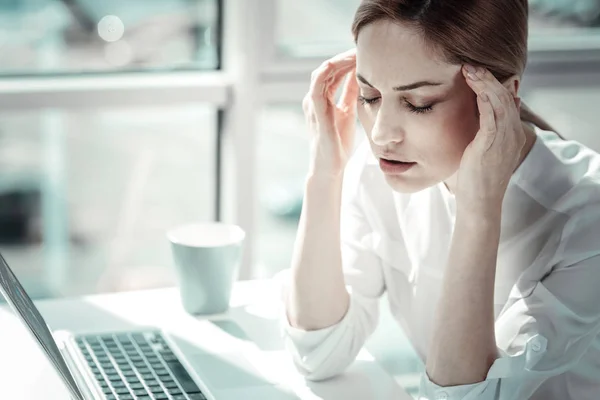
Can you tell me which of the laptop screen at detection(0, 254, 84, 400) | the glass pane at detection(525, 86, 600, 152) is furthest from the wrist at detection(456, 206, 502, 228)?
the glass pane at detection(525, 86, 600, 152)

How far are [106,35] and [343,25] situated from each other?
57 centimetres

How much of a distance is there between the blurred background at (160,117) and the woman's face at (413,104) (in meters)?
0.97

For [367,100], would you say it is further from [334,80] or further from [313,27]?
[313,27]

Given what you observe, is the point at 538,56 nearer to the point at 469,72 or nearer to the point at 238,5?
the point at 238,5

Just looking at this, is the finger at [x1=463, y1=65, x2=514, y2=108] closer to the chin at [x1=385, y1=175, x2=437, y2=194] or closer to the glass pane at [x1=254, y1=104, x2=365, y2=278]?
the chin at [x1=385, y1=175, x2=437, y2=194]

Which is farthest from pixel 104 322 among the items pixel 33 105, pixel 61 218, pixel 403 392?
pixel 61 218

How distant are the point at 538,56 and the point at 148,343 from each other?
1457 millimetres

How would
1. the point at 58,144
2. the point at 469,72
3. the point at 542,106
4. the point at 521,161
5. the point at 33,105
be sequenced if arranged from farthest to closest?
1. the point at 542,106
2. the point at 58,144
3. the point at 33,105
4. the point at 521,161
5. the point at 469,72

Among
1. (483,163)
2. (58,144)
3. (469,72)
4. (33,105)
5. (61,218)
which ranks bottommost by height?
(61,218)

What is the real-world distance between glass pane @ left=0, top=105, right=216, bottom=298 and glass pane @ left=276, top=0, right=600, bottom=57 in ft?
1.06

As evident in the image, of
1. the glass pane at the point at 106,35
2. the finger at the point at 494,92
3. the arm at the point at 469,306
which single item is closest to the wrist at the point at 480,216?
the arm at the point at 469,306

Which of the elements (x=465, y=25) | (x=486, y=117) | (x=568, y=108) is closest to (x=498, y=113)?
(x=486, y=117)

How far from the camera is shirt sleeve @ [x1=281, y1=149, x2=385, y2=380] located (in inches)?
53.7

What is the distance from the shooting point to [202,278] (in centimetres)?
153
